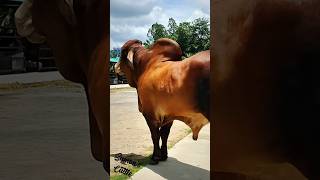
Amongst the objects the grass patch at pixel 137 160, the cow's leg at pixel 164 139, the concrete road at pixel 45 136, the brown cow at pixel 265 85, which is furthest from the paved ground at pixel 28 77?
the brown cow at pixel 265 85

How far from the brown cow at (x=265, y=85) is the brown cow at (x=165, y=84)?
0.17m

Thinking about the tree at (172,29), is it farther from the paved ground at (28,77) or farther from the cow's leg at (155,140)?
the paved ground at (28,77)

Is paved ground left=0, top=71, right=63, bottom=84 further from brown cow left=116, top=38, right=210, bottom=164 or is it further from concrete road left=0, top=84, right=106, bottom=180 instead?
brown cow left=116, top=38, right=210, bottom=164

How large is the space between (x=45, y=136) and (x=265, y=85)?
1774 mm

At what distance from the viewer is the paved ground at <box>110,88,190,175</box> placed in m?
2.16

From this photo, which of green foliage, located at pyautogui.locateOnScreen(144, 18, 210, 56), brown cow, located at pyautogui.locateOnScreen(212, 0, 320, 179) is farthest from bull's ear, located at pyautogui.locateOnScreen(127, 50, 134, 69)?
brown cow, located at pyautogui.locateOnScreen(212, 0, 320, 179)

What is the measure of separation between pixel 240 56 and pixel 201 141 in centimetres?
55

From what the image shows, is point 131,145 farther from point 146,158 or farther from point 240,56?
point 240,56

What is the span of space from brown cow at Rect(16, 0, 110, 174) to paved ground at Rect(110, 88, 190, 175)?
0.07m

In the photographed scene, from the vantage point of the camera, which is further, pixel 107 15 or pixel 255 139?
pixel 107 15

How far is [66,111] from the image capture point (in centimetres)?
272

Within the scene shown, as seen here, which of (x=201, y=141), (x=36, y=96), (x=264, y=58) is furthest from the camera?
(x=36, y=96)

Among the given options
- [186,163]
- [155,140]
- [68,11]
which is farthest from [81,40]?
[186,163]

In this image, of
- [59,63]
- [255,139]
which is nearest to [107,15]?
[59,63]
